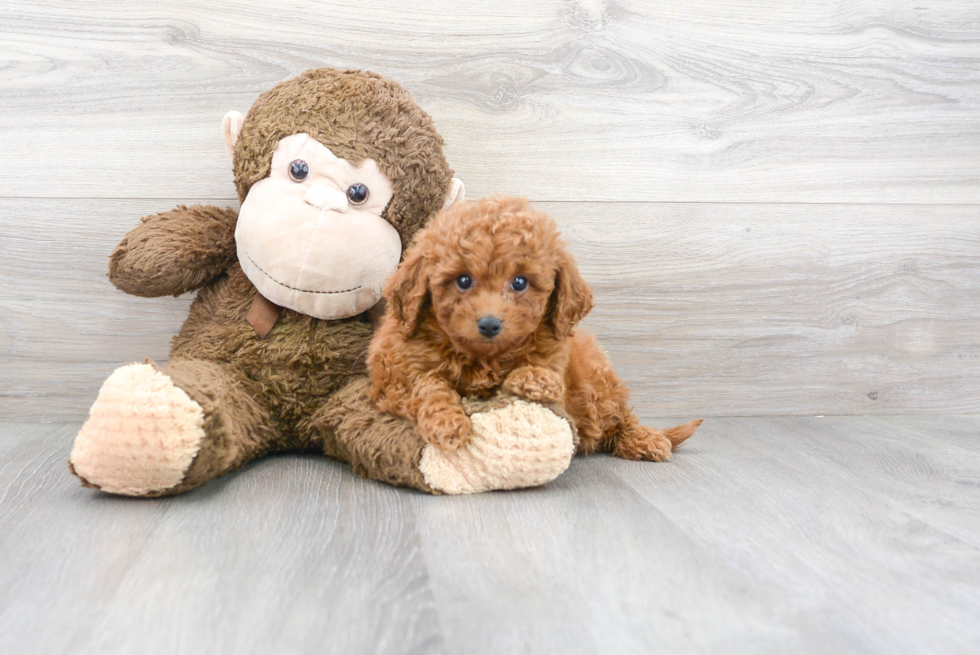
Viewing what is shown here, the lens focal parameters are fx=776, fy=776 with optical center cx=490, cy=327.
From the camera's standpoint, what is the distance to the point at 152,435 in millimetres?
885

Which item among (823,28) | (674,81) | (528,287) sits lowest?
(528,287)

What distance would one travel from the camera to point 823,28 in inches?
56.7

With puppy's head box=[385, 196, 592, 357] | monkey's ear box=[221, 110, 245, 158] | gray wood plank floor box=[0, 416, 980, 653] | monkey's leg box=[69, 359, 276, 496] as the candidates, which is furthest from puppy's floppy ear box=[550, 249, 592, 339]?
monkey's ear box=[221, 110, 245, 158]

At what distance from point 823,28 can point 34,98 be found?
1.40 m

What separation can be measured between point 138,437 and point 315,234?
1.17 feet

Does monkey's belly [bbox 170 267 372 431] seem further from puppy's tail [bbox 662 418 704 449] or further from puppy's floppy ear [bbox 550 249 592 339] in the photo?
puppy's tail [bbox 662 418 704 449]

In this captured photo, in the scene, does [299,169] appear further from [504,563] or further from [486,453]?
[504,563]

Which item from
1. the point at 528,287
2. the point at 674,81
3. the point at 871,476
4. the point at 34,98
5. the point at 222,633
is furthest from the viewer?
the point at 674,81

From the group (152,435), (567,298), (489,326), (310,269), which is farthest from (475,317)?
(152,435)

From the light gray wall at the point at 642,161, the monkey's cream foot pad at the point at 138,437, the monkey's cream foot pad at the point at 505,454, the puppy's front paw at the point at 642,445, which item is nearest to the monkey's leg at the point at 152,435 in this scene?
the monkey's cream foot pad at the point at 138,437

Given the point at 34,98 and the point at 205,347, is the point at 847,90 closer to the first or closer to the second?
the point at 205,347

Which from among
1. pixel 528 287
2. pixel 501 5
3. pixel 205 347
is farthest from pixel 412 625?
pixel 501 5

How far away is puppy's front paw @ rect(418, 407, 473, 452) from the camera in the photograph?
3.09 ft

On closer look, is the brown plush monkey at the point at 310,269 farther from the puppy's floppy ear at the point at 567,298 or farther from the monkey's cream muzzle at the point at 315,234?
the puppy's floppy ear at the point at 567,298
